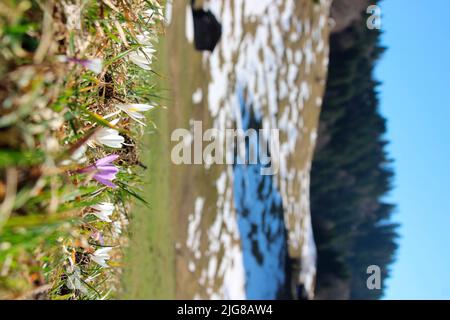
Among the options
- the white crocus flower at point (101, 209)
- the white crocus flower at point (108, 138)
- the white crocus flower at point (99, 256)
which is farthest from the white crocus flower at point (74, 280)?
the white crocus flower at point (108, 138)

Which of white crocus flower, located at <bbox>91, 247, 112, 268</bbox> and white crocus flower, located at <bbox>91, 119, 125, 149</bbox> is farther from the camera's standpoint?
white crocus flower, located at <bbox>91, 247, 112, 268</bbox>

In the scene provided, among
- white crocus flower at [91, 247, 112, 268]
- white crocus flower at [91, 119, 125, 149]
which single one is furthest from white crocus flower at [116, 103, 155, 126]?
white crocus flower at [91, 247, 112, 268]

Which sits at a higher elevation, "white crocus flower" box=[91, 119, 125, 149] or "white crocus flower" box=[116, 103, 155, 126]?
Result: "white crocus flower" box=[116, 103, 155, 126]

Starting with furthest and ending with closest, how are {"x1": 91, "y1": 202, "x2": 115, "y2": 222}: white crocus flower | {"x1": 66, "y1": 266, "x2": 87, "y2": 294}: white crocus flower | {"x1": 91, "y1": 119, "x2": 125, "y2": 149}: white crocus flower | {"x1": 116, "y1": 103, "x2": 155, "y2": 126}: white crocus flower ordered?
{"x1": 116, "y1": 103, "x2": 155, "y2": 126}: white crocus flower < {"x1": 66, "y1": 266, "x2": 87, "y2": 294}: white crocus flower < {"x1": 91, "y1": 202, "x2": 115, "y2": 222}: white crocus flower < {"x1": 91, "y1": 119, "x2": 125, "y2": 149}: white crocus flower

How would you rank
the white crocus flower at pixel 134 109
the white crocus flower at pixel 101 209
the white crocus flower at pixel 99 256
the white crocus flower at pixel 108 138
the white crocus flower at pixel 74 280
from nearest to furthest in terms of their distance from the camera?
1. the white crocus flower at pixel 108 138
2. the white crocus flower at pixel 101 209
3. the white crocus flower at pixel 74 280
4. the white crocus flower at pixel 134 109
5. the white crocus flower at pixel 99 256

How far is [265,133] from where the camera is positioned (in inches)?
618

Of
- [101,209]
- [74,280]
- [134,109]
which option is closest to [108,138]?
[101,209]

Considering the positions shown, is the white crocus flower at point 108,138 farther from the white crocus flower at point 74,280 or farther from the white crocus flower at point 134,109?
the white crocus flower at point 74,280

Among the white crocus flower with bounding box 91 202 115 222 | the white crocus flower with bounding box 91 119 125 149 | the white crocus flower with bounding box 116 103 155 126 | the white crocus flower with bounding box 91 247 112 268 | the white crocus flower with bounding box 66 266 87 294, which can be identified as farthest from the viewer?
the white crocus flower with bounding box 91 247 112 268

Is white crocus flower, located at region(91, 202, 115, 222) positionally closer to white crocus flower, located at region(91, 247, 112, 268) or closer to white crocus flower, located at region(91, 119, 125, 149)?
white crocus flower, located at region(91, 119, 125, 149)

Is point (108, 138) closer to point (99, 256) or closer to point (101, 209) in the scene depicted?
point (101, 209)

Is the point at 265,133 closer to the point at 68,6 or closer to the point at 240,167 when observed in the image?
the point at 240,167

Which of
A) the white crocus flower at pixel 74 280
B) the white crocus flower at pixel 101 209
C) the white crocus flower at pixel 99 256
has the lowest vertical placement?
the white crocus flower at pixel 74 280
